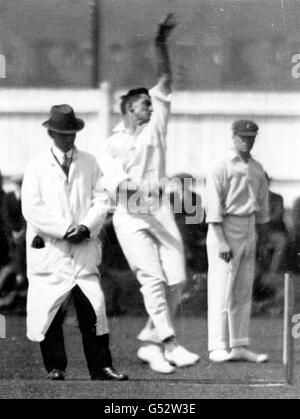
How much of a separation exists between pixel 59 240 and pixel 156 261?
472mm

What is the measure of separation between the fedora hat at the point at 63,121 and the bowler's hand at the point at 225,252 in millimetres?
878

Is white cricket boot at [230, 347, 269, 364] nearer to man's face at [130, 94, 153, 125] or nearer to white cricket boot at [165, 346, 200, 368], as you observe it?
white cricket boot at [165, 346, 200, 368]

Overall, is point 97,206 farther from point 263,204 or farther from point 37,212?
point 263,204

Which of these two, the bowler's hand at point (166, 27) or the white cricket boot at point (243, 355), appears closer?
the bowler's hand at point (166, 27)

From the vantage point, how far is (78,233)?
22.5 ft

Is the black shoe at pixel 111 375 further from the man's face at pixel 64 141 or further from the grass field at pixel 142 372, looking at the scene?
the man's face at pixel 64 141

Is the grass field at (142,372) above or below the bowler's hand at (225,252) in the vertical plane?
below

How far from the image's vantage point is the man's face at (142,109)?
682cm

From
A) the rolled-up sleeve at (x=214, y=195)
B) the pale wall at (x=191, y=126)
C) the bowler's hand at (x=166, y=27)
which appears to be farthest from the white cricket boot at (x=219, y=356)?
the bowler's hand at (x=166, y=27)

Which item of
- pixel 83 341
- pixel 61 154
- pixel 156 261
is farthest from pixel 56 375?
pixel 61 154

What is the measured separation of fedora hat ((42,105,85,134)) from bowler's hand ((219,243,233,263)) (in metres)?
0.88

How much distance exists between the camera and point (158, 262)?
689 centimetres

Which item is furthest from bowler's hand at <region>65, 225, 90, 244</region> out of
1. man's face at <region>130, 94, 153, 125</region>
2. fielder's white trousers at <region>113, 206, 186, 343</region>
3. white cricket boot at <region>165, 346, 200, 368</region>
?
white cricket boot at <region>165, 346, 200, 368</region>
